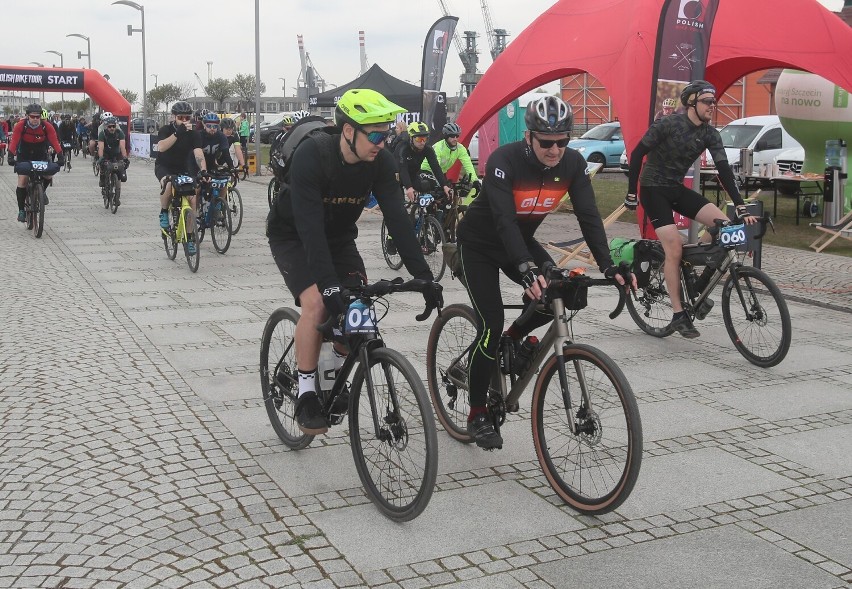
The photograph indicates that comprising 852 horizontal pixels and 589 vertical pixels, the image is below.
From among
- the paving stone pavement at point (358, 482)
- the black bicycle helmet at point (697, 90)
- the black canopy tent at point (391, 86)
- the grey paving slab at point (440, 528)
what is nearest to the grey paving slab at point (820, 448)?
the paving stone pavement at point (358, 482)

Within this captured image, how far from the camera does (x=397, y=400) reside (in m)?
4.46

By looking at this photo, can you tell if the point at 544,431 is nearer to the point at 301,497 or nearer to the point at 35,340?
the point at 301,497

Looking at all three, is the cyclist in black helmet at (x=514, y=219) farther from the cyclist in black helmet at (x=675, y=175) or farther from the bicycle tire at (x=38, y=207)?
the bicycle tire at (x=38, y=207)

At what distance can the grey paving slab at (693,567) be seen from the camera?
3910 mm

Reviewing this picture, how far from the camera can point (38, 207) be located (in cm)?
1573

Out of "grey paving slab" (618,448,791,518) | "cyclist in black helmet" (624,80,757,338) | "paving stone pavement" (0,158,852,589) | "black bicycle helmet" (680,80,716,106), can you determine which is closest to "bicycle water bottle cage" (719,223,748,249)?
"cyclist in black helmet" (624,80,757,338)

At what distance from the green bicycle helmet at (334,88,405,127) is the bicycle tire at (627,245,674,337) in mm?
4233

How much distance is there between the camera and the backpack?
16.4ft

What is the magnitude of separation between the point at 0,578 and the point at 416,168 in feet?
32.2

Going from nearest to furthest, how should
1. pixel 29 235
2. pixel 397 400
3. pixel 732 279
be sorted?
pixel 397 400
pixel 732 279
pixel 29 235

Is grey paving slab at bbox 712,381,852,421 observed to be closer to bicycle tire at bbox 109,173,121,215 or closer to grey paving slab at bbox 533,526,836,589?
grey paving slab at bbox 533,526,836,589

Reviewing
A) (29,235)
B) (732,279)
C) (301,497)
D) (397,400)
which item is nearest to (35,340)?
(301,497)

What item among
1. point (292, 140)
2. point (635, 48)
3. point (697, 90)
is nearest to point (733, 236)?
point (697, 90)

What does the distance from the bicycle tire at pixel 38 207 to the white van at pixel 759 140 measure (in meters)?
14.8
